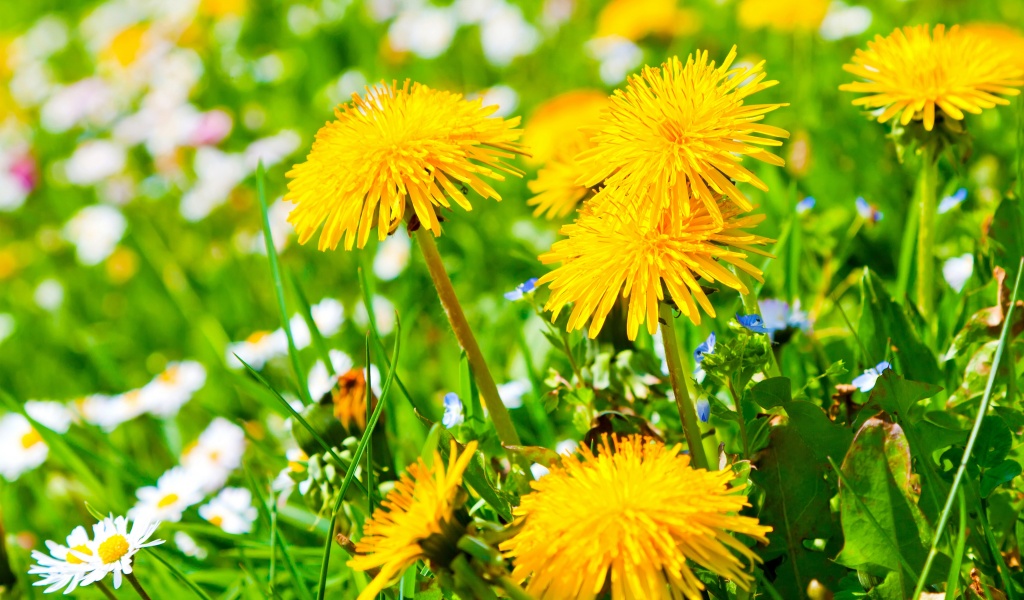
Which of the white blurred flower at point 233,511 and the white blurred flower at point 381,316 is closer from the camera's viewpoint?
the white blurred flower at point 233,511

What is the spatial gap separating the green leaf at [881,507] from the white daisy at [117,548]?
0.80 metres

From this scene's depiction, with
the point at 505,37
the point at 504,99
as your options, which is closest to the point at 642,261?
the point at 504,99

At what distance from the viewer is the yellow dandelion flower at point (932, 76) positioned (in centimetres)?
124

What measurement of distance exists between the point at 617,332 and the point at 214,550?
828mm

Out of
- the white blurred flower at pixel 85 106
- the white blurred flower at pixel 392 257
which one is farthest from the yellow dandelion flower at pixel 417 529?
the white blurred flower at pixel 85 106

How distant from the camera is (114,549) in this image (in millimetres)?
1184

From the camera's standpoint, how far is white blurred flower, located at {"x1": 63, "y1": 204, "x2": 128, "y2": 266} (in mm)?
3367

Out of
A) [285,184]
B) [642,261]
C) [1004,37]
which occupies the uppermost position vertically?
[285,184]

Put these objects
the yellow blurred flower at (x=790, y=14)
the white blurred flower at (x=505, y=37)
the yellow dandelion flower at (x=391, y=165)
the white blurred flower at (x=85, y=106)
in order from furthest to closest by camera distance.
A: the white blurred flower at (x=85, y=106) → the white blurred flower at (x=505, y=37) → the yellow blurred flower at (x=790, y=14) → the yellow dandelion flower at (x=391, y=165)

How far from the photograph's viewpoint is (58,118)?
4.26 m

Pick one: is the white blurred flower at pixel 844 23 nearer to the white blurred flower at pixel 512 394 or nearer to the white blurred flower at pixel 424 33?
the white blurred flower at pixel 424 33

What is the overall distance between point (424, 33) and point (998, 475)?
3.09 m

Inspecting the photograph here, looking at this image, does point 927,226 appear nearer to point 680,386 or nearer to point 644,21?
point 680,386

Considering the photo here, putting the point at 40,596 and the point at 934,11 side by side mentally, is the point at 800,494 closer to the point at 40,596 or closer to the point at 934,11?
the point at 40,596
